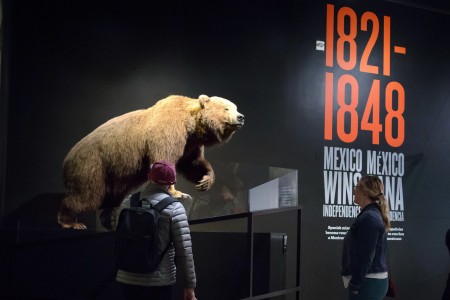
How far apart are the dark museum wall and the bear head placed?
718 mm

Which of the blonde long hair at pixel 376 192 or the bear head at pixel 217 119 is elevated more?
the bear head at pixel 217 119

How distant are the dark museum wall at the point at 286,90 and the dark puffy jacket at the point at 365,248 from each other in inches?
59.0

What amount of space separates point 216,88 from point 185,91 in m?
0.27

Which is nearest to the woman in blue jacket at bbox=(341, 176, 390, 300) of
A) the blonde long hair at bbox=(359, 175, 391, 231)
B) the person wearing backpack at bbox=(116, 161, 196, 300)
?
the blonde long hair at bbox=(359, 175, 391, 231)

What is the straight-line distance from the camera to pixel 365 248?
364cm

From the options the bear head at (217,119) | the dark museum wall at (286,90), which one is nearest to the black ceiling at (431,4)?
the dark museum wall at (286,90)

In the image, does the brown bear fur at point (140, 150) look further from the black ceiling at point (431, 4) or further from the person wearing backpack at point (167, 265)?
→ the black ceiling at point (431, 4)

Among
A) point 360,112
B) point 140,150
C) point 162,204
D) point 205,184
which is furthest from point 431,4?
point 162,204

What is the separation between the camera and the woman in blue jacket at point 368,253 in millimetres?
3633

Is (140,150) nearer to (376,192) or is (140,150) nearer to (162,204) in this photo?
(162,204)

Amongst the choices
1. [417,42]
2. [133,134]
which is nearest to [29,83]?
[133,134]

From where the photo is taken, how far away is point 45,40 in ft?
14.6

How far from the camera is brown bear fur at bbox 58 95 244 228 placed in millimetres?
4000

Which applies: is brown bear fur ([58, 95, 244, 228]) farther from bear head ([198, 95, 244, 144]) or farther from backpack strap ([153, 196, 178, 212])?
backpack strap ([153, 196, 178, 212])
